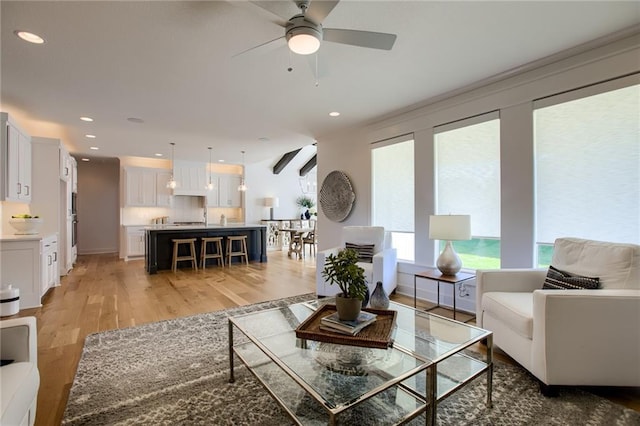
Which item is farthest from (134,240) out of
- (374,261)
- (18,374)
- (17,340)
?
(18,374)

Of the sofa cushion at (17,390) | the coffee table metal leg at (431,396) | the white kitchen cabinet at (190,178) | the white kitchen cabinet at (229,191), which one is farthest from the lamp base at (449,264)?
the white kitchen cabinet at (229,191)

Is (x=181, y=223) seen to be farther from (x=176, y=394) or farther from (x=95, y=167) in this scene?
(x=176, y=394)

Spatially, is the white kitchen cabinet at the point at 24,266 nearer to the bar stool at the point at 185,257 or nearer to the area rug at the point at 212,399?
the area rug at the point at 212,399

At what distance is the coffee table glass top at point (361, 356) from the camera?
1.50m

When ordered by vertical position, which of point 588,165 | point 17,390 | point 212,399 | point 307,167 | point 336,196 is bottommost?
point 212,399

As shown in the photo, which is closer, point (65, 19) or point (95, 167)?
point (65, 19)

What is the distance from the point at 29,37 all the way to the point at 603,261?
460 cm

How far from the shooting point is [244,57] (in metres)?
2.59

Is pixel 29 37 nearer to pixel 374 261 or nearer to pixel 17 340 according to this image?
pixel 17 340

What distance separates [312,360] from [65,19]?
284 cm

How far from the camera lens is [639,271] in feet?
6.61

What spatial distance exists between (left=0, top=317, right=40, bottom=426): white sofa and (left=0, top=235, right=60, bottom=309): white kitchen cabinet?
120 inches

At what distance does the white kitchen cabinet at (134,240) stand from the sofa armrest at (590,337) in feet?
25.8

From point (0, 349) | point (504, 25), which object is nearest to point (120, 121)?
point (0, 349)
